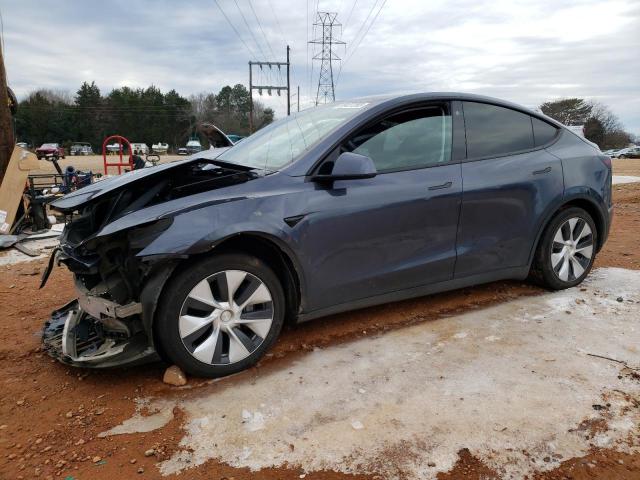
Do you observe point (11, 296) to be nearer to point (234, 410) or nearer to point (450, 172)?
point (234, 410)

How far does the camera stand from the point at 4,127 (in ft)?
26.0

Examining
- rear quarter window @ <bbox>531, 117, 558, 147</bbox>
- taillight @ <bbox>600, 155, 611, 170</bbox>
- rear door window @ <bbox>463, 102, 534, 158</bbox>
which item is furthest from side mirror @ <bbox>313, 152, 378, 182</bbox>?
taillight @ <bbox>600, 155, 611, 170</bbox>

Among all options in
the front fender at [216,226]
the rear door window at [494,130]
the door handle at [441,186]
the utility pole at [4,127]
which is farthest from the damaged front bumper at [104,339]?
the utility pole at [4,127]

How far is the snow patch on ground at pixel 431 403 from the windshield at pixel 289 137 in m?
1.33

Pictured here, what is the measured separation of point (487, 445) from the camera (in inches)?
83.1

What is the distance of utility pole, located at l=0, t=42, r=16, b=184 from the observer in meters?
7.91

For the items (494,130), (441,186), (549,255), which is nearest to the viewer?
(441,186)

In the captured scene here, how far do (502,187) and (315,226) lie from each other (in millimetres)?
1549

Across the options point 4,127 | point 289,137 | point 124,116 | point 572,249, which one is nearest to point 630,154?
point 572,249

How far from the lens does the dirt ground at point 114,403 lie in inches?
78.5

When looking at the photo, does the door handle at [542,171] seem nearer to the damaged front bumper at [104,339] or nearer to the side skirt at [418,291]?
the side skirt at [418,291]

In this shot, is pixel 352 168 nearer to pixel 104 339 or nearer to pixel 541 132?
pixel 104 339

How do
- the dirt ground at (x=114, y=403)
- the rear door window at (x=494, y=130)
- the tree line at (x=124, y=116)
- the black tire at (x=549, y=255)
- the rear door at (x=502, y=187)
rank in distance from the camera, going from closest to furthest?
the dirt ground at (x=114, y=403) → the rear door at (x=502, y=187) → the rear door window at (x=494, y=130) → the black tire at (x=549, y=255) → the tree line at (x=124, y=116)

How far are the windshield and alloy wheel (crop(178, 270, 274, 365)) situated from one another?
2.63 ft
